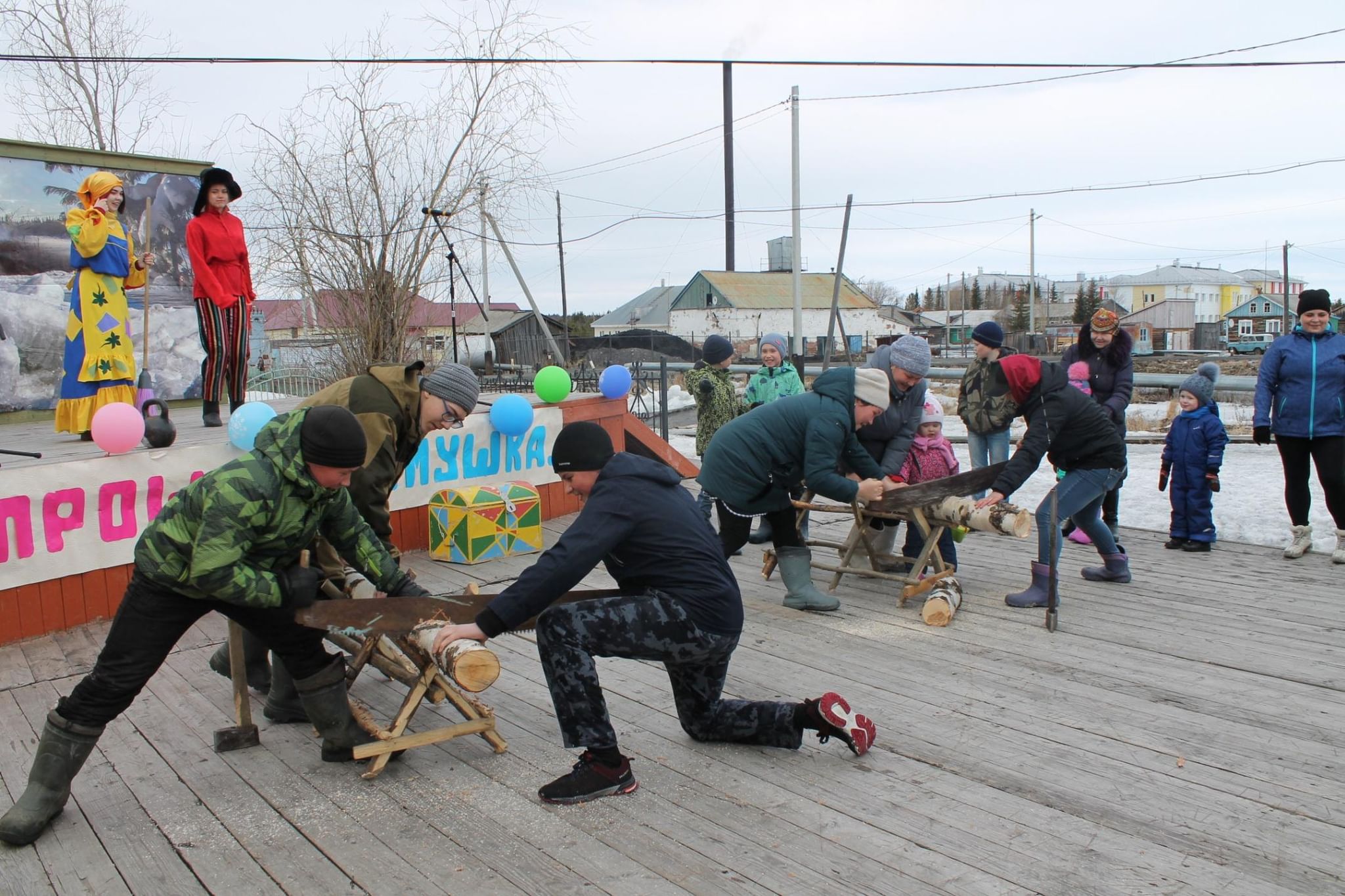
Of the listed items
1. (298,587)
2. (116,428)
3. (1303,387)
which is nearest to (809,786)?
(298,587)

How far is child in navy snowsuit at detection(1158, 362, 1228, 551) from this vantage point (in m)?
7.23

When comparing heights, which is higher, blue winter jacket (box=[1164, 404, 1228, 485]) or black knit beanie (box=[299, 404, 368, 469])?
black knit beanie (box=[299, 404, 368, 469])

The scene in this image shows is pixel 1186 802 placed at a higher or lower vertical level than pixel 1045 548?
lower

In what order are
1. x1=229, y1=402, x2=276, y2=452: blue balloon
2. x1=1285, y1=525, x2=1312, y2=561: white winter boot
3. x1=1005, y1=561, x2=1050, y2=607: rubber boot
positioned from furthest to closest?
x1=1285, y1=525, x2=1312, y2=561: white winter boot < x1=229, y1=402, x2=276, y2=452: blue balloon < x1=1005, y1=561, x2=1050, y2=607: rubber boot

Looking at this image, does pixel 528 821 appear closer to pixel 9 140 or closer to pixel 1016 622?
pixel 1016 622

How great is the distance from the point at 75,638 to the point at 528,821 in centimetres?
351

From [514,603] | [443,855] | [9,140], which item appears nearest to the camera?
[443,855]

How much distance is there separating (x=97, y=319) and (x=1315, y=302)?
27.3ft

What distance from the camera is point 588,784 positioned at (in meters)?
3.49

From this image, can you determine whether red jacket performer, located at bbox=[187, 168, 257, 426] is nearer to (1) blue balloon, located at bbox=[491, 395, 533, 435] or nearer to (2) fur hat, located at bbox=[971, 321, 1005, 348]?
(1) blue balloon, located at bbox=[491, 395, 533, 435]

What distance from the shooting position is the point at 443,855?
123 inches

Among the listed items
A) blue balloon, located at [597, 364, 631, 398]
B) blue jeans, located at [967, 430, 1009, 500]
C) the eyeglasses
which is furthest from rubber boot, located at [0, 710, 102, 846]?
blue balloon, located at [597, 364, 631, 398]

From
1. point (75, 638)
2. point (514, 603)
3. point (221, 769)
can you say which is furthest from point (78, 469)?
point (514, 603)

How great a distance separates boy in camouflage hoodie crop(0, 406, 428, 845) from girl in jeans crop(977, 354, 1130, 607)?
3.89 meters
